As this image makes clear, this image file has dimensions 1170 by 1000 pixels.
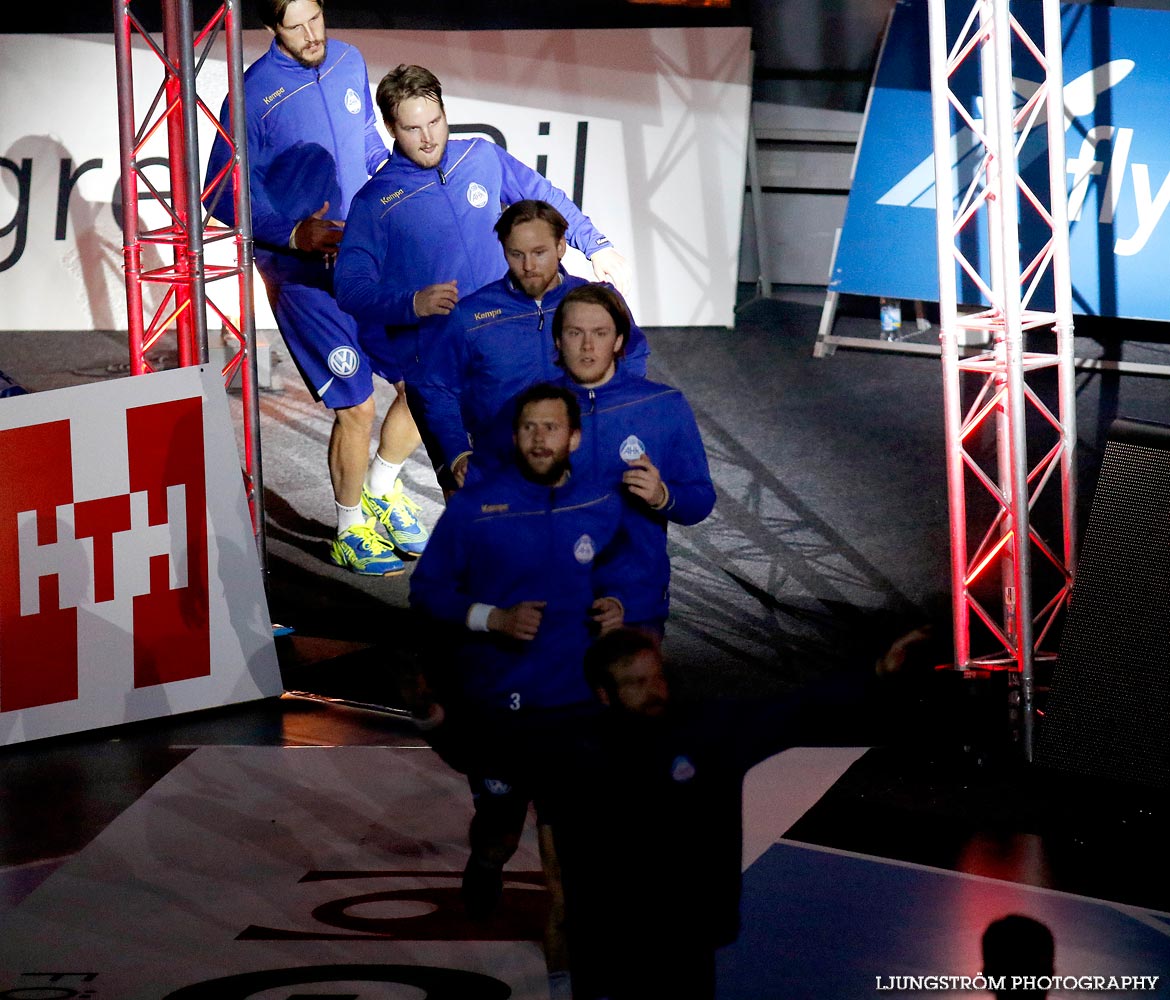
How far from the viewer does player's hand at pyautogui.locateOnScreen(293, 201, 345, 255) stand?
17.8 feet

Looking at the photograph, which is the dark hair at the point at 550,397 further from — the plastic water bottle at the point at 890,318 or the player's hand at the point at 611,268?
the plastic water bottle at the point at 890,318

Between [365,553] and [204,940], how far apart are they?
2.51 m

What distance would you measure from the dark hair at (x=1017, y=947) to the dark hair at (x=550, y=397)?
1.52 meters

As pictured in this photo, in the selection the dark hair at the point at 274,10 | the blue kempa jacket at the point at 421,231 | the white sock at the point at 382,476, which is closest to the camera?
the blue kempa jacket at the point at 421,231

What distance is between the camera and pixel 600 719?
8.64 feet

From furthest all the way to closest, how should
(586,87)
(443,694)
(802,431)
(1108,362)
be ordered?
(586,87), (1108,362), (802,431), (443,694)

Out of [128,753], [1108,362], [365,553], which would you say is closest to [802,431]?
[1108,362]

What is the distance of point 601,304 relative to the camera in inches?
134

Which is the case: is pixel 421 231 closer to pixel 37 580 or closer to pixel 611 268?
pixel 611 268

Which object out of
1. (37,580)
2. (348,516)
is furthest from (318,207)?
(37,580)

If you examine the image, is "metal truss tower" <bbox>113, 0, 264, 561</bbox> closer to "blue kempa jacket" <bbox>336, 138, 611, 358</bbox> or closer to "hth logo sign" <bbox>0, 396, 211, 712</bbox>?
"hth logo sign" <bbox>0, 396, 211, 712</bbox>

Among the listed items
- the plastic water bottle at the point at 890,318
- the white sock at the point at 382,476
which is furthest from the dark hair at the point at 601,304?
the plastic water bottle at the point at 890,318

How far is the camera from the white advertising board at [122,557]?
4512 mm

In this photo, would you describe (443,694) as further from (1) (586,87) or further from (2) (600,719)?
(1) (586,87)
